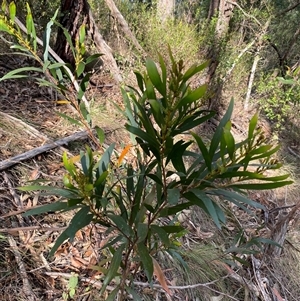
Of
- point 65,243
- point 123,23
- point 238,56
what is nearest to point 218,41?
point 238,56

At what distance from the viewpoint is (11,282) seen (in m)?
1.10

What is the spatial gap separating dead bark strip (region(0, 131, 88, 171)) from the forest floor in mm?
20

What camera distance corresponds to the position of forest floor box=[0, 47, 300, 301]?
117 centimetres

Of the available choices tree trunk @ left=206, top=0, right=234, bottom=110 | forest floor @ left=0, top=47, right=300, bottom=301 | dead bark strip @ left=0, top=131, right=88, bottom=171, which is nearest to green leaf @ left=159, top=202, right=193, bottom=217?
forest floor @ left=0, top=47, right=300, bottom=301

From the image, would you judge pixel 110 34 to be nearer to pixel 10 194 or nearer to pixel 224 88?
pixel 224 88

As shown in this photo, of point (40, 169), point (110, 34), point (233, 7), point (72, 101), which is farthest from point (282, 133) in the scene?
point (72, 101)

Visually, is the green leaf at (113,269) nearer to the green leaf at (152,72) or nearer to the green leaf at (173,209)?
the green leaf at (173,209)

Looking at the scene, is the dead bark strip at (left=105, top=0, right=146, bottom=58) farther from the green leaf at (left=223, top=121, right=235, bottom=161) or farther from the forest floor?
the green leaf at (left=223, top=121, right=235, bottom=161)

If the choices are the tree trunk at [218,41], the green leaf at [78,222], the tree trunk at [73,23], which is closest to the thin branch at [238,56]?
the tree trunk at [218,41]

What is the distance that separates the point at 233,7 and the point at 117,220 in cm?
341

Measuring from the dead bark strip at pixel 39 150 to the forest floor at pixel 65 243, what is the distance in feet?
0.07

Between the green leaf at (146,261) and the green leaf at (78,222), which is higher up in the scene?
the green leaf at (78,222)

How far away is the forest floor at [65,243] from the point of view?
1.17 m

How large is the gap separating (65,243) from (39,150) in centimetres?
55
